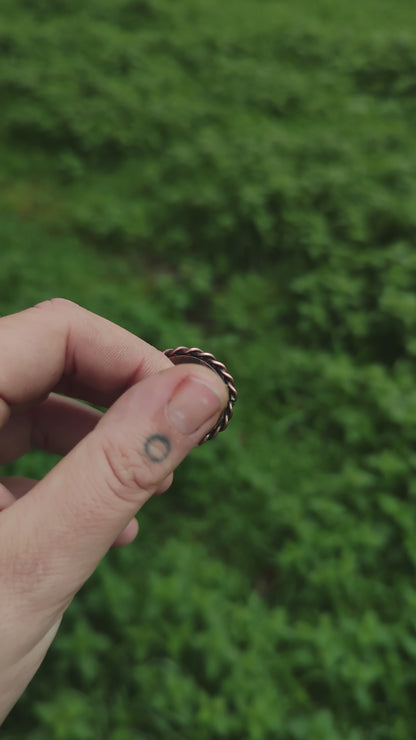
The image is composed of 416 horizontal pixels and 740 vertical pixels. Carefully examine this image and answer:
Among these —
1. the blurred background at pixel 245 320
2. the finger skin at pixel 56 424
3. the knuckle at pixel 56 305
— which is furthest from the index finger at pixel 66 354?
the blurred background at pixel 245 320

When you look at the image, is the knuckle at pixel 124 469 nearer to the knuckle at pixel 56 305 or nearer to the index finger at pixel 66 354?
the index finger at pixel 66 354

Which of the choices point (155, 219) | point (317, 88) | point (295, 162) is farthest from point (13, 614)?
point (317, 88)

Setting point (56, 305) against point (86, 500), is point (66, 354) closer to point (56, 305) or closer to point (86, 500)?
point (56, 305)

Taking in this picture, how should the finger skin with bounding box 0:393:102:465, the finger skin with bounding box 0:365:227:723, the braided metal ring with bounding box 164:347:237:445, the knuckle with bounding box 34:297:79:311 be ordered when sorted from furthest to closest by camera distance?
the finger skin with bounding box 0:393:102:465, the knuckle with bounding box 34:297:79:311, the braided metal ring with bounding box 164:347:237:445, the finger skin with bounding box 0:365:227:723

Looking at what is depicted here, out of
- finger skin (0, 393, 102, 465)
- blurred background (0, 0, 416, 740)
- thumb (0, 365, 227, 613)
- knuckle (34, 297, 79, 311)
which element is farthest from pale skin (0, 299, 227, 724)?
blurred background (0, 0, 416, 740)

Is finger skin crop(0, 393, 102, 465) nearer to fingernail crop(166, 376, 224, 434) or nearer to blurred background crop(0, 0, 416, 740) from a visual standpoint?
fingernail crop(166, 376, 224, 434)

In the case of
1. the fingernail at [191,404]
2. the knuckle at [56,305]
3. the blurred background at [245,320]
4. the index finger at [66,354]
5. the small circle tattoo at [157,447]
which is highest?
the fingernail at [191,404]

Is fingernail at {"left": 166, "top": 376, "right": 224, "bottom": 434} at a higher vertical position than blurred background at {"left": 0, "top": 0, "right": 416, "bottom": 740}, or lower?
higher
